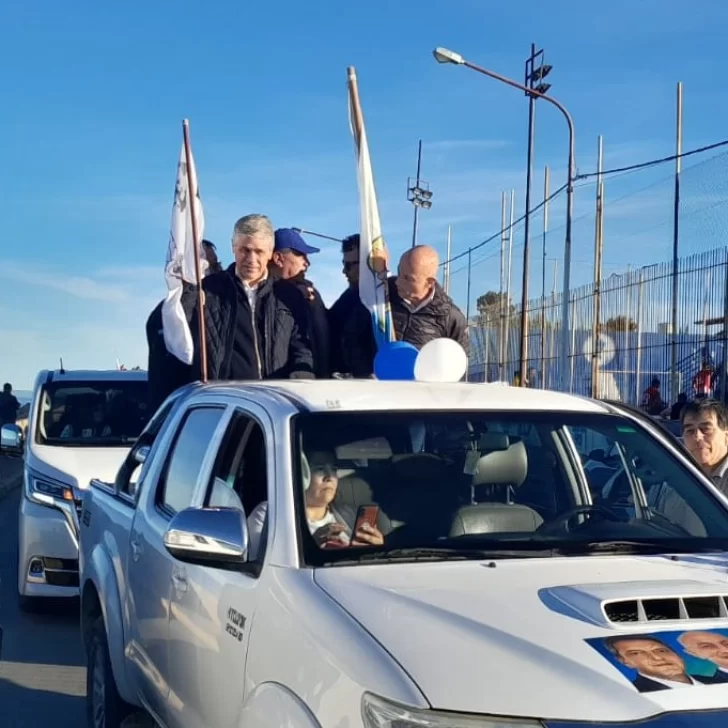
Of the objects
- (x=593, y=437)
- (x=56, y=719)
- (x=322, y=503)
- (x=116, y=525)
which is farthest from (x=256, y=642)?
(x=56, y=719)

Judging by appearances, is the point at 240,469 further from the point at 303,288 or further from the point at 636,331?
the point at 636,331

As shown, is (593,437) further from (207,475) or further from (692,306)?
(692,306)

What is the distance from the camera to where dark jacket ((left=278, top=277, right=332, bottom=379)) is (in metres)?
6.00

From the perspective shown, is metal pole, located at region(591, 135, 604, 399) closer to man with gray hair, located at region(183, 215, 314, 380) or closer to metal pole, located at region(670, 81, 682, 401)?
metal pole, located at region(670, 81, 682, 401)

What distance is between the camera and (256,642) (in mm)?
2723

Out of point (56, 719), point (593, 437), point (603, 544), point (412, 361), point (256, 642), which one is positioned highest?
point (412, 361)

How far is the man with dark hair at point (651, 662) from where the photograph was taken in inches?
85.5

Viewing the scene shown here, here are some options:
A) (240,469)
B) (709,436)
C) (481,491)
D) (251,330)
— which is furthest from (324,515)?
(251,330)

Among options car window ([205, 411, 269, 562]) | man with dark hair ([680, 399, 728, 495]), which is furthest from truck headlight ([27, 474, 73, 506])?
man with dark hair ([680, 399, 728, 495])

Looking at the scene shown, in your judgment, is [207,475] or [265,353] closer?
[207,475]

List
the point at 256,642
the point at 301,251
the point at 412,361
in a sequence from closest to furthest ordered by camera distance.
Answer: the point at 256,642
the point at 412,361
the point at 301,251

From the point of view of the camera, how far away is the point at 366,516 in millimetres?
3195

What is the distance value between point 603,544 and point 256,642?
1.11 metres

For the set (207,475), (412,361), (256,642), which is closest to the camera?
(256,642)
